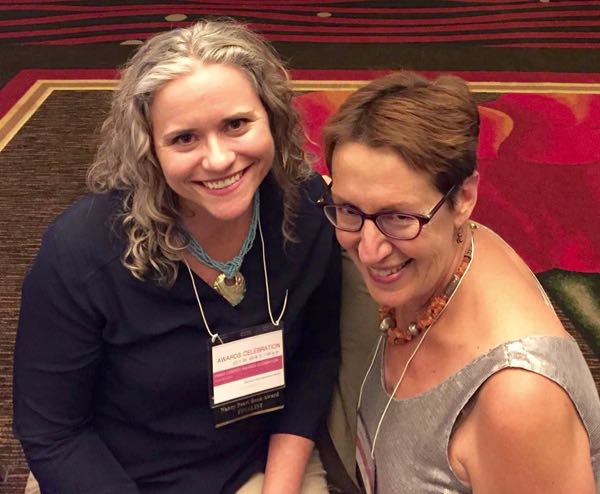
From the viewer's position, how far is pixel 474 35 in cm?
503

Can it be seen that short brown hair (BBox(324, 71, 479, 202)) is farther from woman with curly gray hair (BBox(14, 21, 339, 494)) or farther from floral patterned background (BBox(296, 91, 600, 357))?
floral patterned background (BBox(296, 91, 600, 357))

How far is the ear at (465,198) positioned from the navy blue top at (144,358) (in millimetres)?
468

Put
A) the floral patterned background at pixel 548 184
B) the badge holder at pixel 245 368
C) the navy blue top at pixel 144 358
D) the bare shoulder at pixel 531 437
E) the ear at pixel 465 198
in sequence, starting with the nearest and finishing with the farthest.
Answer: the bare shoulder at pixel 531 437 < the ear at pixel 465 198 < the navy blue top at pixel 144 358 < the badge holder at pixel 245 368 < the floral patterned background at pixel 548 184

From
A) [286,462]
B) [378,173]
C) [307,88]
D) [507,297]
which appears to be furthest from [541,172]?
[378,173]

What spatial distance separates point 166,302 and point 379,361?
45cm

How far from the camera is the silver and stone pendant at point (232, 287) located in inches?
55.9

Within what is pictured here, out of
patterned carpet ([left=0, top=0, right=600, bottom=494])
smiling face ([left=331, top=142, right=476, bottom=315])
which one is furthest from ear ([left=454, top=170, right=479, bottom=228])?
patterned carpet ([left=0, top=0, right=600, bottom=494])

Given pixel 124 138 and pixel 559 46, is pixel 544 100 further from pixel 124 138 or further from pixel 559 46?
pixel 124 138

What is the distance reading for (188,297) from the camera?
1389 mm

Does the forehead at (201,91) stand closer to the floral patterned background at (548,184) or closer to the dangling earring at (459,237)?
the dangling earring at (459,237)

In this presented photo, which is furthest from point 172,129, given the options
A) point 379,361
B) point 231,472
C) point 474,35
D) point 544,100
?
point 474,35

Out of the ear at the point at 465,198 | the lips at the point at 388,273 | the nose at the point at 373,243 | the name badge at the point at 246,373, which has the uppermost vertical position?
the ear at the point at 465,198

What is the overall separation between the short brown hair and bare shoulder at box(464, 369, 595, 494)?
12.1 inches

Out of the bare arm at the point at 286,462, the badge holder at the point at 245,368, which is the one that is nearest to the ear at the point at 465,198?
the badge holder at the point at 245,368
